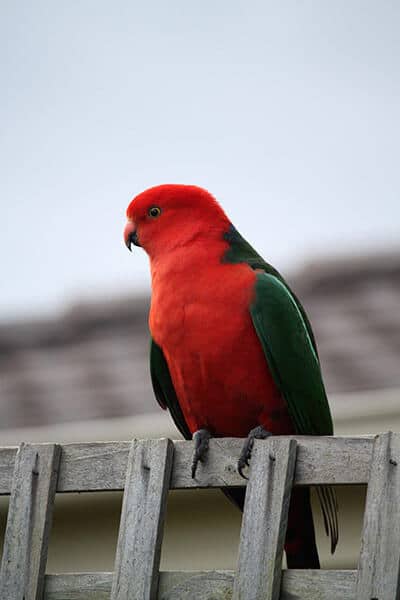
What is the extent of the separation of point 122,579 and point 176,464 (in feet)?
0.90

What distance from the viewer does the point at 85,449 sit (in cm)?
238

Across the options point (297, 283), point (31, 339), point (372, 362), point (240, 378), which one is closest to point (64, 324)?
point (31, 339)

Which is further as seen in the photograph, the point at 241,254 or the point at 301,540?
Answer: the point at 241,254

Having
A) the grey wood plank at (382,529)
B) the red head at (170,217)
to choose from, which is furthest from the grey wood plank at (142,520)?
the red head at (170,217)

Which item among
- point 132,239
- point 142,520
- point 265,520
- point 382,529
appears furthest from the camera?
point 132,239

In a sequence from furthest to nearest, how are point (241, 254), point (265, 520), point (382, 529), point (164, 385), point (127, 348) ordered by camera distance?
1. point (127, 348)
2. point (164, 385)
3. point (241, 254)
4. point (265, 520)
5. point (382, 529)

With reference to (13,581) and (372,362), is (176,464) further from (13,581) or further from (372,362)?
(372,362)

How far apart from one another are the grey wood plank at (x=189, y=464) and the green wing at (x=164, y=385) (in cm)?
85

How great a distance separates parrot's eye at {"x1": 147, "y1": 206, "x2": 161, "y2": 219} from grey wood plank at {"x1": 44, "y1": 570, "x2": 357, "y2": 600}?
1.37 meters

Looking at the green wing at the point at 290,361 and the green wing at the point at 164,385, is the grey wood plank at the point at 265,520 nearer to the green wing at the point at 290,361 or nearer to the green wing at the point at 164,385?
the green wing at the point at 290,361

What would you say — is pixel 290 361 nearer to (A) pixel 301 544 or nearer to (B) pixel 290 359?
(B) pixel 290 359

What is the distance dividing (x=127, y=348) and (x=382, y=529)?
3809 millimetres

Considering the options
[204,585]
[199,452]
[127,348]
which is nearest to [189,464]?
[199,452]

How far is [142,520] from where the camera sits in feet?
7.41
